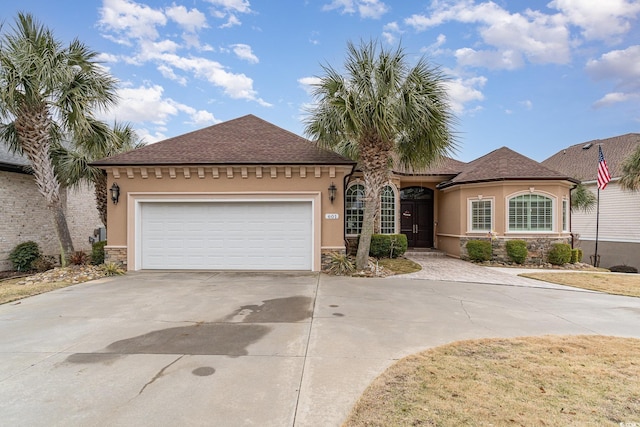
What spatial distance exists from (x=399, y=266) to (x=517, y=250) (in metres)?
4.98

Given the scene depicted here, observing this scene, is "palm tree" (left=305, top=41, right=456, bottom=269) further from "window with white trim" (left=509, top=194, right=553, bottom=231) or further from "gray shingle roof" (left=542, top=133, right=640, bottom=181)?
"gray shingle roof" (left=542, top=133, right=640, bottom=181)

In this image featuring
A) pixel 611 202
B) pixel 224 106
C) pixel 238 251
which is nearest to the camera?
pixel 238 251

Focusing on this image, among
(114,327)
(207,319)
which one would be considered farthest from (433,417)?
(114,327)

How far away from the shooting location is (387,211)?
46.8 ft

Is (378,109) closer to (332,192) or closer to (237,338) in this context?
(332,192)

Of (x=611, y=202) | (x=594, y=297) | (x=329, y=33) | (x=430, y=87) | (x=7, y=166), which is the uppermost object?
(x=329, y=33)

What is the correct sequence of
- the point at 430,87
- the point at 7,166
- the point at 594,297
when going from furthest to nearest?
the point at 7,166 → the point at 430,87 → the point at 594,297

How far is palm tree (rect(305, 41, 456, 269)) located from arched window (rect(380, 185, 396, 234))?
Result: 437 centimetres

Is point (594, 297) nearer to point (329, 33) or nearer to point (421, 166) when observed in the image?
point (421, 166)

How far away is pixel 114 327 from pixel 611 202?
2260 centimetres

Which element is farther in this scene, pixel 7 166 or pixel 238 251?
pixel 7 166

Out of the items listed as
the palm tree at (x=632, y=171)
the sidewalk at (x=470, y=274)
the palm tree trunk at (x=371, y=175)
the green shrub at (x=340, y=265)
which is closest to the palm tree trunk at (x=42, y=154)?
the green shrub at (x=340, y=265)

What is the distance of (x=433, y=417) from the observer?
8.50 feet

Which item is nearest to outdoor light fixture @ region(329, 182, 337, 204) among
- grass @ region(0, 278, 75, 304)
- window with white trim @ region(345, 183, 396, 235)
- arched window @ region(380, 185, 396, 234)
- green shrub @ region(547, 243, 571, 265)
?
window with white trim @ region(345, 183, 396, 235)
